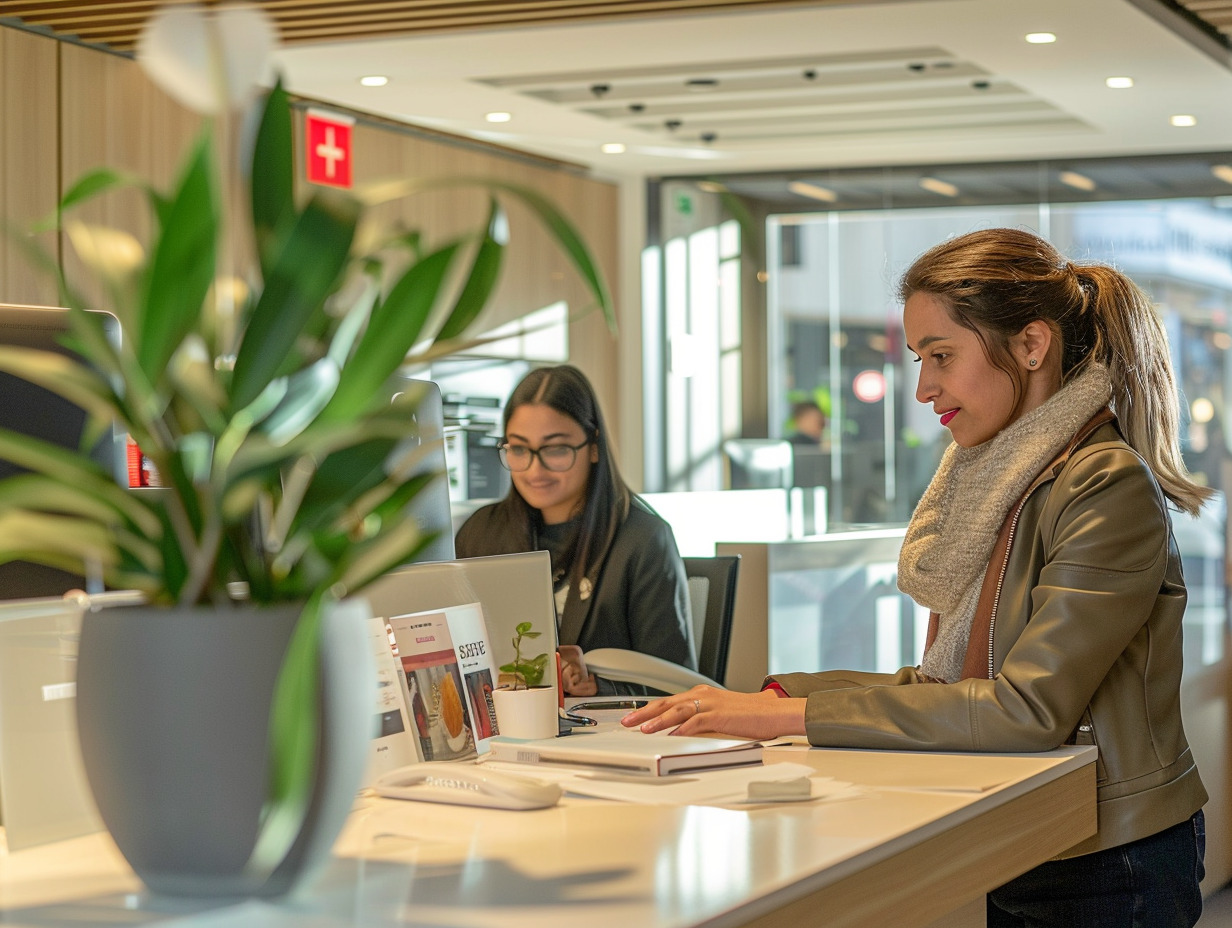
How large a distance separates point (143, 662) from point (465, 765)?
568mm

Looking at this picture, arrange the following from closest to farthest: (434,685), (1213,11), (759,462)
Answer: (434,685), (1213,11), (759,462)

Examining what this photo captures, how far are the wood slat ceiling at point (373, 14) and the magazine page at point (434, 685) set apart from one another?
418cm

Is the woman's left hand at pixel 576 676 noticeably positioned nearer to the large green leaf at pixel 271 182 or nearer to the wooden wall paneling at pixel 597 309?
the large green leaf at pixel 271 182

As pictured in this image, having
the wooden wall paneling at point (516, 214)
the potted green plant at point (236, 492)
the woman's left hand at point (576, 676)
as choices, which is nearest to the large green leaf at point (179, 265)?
the potted green plant at point (236, 492)

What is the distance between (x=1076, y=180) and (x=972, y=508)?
23.5 feet

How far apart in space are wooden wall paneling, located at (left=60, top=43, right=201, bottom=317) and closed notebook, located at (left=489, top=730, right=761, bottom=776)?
4443mm

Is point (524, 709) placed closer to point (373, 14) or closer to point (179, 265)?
point (179, 265)

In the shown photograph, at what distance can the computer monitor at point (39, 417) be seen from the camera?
171cm

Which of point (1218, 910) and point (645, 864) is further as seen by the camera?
point (1218, 910)

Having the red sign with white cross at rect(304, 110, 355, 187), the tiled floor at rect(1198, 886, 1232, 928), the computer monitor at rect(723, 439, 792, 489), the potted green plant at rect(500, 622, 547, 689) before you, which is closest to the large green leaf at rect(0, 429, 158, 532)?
the potted green plant at rect(500, 622, 547, 689)

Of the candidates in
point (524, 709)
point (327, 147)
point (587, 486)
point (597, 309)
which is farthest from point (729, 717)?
point (597, 309)

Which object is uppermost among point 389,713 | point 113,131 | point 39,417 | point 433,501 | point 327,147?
point 327,147

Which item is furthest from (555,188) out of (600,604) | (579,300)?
(600,604)

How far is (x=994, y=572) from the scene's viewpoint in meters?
2.09
